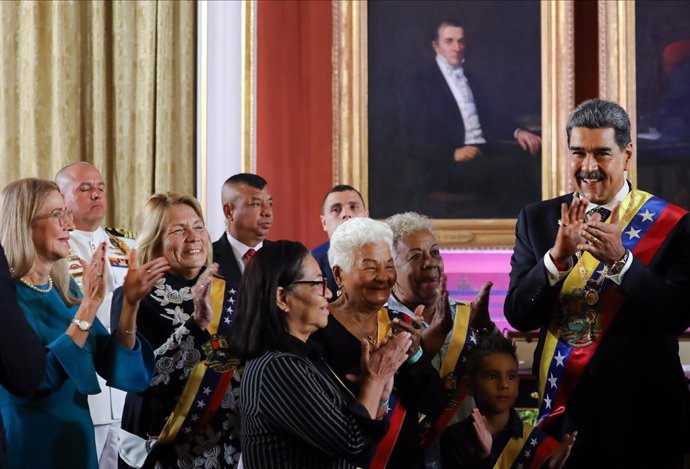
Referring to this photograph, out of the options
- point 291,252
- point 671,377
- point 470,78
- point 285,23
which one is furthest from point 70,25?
point 671,377

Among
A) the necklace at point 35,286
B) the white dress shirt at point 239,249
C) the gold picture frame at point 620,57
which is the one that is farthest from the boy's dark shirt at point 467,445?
the gold picture frame at point 620,57

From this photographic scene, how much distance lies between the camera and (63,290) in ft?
11.1

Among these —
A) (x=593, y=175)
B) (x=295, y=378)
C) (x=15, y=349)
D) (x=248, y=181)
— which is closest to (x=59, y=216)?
(x=15, y=349)

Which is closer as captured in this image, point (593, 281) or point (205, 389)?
point (593, 281)

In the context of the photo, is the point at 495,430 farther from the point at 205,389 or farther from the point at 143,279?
the point at 143,279

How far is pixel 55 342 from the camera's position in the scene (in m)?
3.15

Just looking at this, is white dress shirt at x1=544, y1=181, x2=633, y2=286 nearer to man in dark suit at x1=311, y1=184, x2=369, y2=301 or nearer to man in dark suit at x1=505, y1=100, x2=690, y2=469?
man in dark suit at x1=505, y1=100, x2=690, y2=469

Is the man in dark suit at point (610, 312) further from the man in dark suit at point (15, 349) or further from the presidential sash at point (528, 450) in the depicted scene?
the man in dark suit at point (15, 349)

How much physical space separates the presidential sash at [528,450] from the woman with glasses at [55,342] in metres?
1.22

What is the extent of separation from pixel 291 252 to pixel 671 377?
124 centimetres

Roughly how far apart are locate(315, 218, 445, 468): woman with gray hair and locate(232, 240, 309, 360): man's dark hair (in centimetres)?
33

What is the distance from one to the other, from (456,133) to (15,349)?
3954 millimetres

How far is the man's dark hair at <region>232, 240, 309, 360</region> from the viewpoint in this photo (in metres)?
2.95

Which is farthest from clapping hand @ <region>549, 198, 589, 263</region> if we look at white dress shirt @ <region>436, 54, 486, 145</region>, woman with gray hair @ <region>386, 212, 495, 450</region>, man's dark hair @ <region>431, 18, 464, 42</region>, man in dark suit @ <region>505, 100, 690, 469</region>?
man's dark hair @ <region>431, 18, 464, 42</region>
